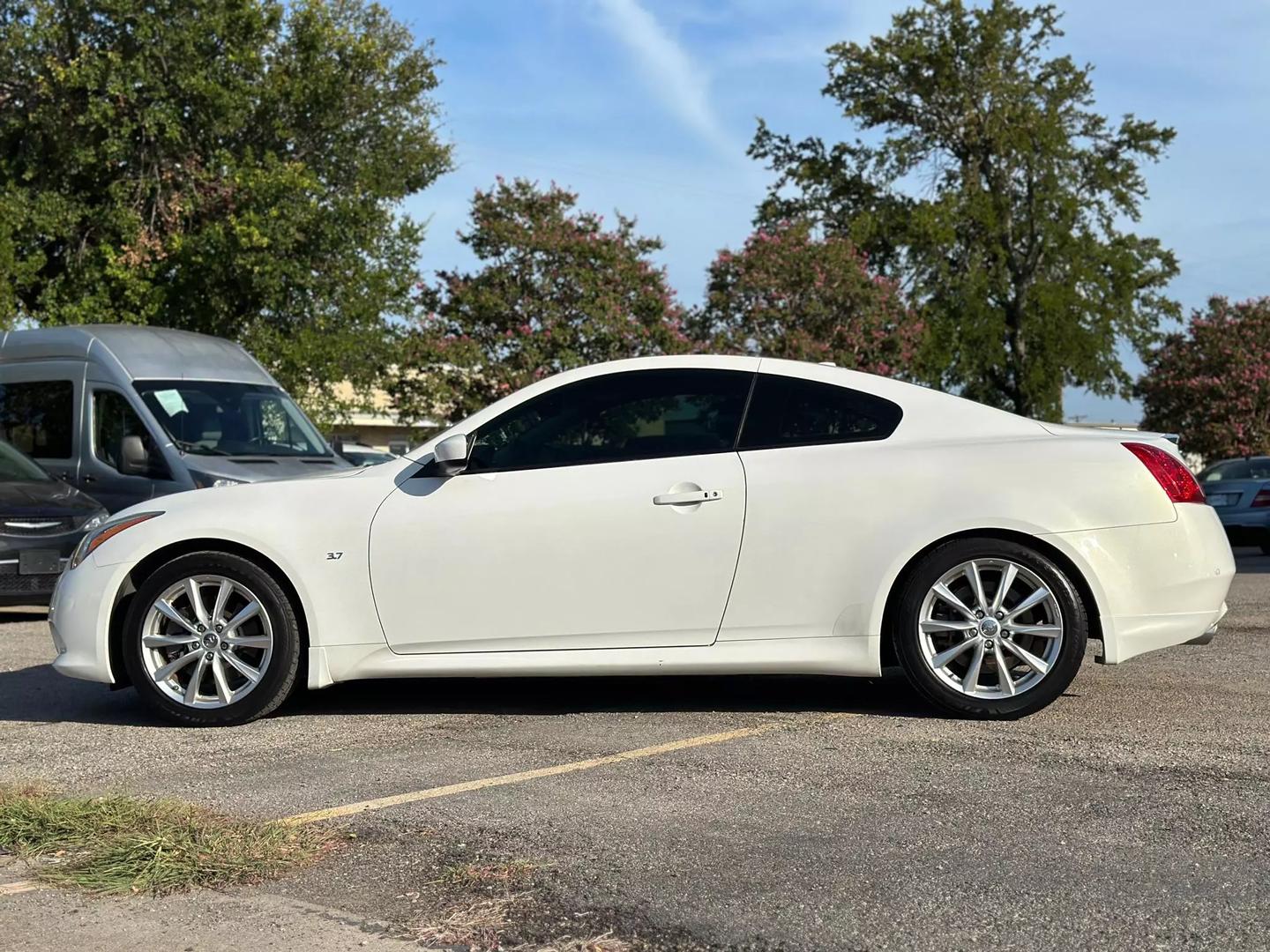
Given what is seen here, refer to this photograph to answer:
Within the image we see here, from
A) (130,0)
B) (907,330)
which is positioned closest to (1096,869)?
(130,0)

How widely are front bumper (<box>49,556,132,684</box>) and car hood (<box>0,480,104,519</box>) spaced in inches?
195

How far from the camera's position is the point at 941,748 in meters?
5.48

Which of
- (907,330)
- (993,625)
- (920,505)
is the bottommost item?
(993,625)

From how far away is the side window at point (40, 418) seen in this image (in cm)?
1321

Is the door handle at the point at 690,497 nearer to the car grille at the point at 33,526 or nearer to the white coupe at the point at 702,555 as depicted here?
the white coupe at the point at 702,555

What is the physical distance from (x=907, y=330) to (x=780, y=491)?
24.2m

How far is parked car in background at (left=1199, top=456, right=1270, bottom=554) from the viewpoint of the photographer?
20.4 metres

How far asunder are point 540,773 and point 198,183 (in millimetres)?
21315

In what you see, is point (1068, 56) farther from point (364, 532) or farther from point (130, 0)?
point (364, 532)

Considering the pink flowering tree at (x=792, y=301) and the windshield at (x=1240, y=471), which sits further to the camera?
the pink flowering tree at (x=792, y=301)

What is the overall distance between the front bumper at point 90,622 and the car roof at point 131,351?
703 cm

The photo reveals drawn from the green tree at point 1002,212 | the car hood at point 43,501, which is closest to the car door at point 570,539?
the car hood at point 43,501

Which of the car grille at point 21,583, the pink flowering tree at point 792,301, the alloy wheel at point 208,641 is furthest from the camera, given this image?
the pink flowering tree at point 792,301

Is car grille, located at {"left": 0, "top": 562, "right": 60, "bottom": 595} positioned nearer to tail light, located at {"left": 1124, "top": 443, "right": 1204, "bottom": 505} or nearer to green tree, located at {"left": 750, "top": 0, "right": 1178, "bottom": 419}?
tail light, located at {"left": 1124, "top": 443, "right": 1204, "bottom": 505}
